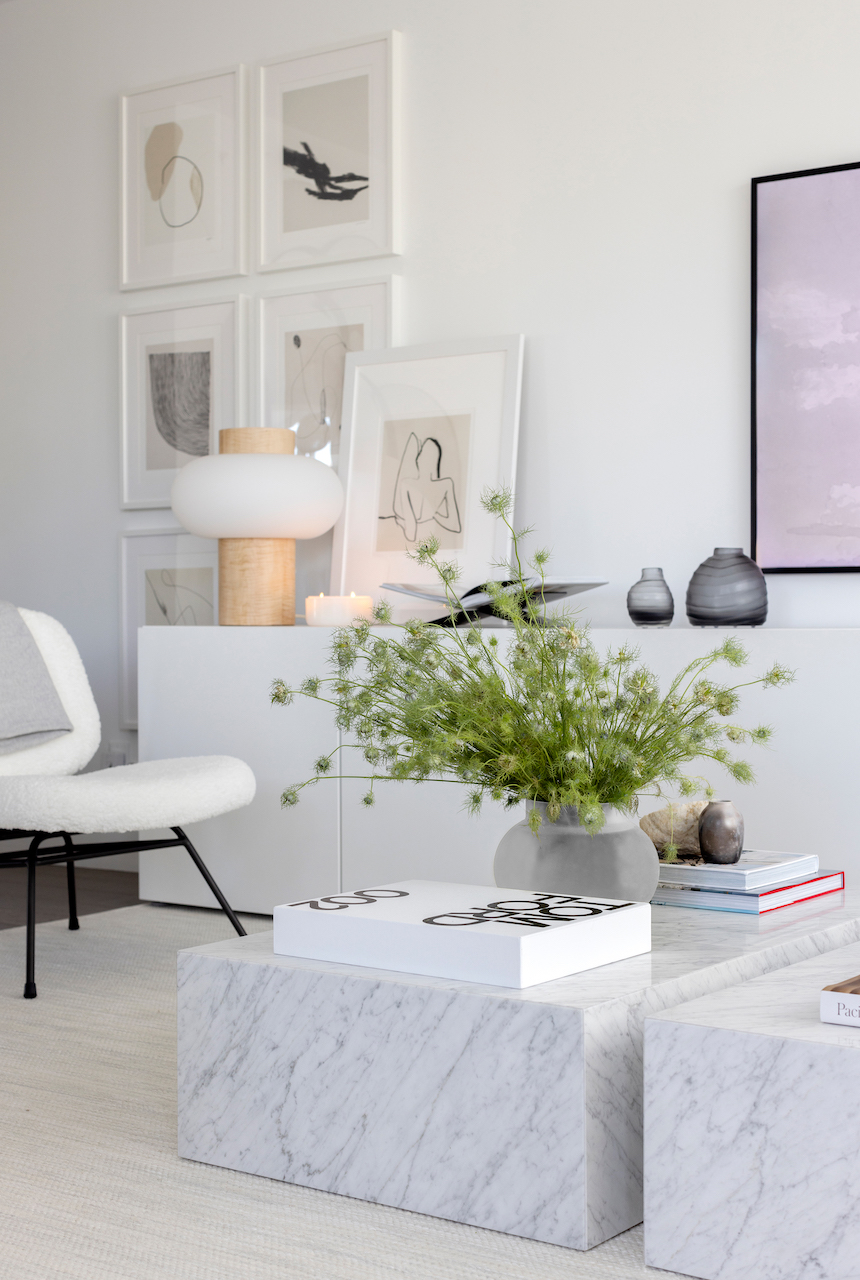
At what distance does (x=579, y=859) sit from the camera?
1.75 meters

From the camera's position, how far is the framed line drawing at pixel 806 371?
10.0ft

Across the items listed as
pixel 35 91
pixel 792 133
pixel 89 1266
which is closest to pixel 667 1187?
pixel 89 1266

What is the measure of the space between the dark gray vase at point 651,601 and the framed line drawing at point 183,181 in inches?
63.5

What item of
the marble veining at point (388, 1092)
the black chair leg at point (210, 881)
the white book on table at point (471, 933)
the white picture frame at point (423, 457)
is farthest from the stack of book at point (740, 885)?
the white picture frame at point (423, 457)

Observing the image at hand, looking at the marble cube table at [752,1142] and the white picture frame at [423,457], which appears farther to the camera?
the white picture frame at [423,457]

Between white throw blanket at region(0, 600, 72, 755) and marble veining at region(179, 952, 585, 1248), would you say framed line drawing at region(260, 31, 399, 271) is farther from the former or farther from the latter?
marble veining at region(179, 952, 585, 1248)

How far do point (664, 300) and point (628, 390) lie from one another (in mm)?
231

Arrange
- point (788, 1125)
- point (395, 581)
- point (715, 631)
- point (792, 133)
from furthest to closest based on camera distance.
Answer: point (395, 581)
point (792, 133)
point (715, 631)
point (788, 1125)

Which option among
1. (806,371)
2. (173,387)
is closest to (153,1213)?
(806,371)

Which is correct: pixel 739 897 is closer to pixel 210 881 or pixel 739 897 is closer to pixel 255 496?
pixel 210 881

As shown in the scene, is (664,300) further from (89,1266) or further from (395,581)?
(89,1266)

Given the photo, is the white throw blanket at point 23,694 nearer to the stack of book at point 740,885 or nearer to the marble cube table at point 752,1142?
the stack of book at point 740,885

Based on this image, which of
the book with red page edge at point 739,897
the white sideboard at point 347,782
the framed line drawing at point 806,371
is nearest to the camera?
the book with red page edge at point 739,897

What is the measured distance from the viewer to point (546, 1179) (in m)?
1.45
